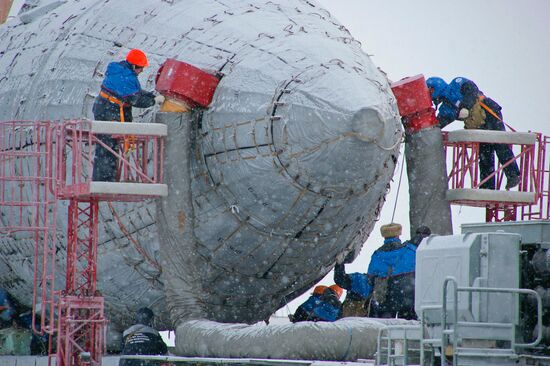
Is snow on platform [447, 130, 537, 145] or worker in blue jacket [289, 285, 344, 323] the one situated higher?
snow on platform [447, 130, 537, 145]

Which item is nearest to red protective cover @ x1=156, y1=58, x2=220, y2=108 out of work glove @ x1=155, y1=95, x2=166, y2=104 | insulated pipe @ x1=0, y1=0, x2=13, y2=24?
work glove @ x1=155, y1=95, x2=166, y2=104

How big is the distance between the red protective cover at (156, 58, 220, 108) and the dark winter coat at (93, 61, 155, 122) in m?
0.32

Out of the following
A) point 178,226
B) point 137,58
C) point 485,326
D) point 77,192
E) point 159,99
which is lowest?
point 485,326

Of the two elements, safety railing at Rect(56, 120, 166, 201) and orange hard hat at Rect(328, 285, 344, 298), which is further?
orange hard hat at Rect(328, 285, 344, 298)

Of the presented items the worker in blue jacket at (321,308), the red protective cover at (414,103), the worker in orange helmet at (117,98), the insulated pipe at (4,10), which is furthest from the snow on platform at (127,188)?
the insulated pipe at (4,10)

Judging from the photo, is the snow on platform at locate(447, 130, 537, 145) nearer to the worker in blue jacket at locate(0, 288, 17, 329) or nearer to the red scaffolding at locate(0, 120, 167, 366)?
the red scaffolding at locate(0, 120, 167, 366)

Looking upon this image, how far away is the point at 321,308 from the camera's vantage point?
72.1ft

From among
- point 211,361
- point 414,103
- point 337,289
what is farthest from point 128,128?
point 337,289

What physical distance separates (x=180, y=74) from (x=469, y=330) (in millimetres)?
6658

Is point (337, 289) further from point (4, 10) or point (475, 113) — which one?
point (4, 10)

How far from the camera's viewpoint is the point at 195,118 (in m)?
19.9

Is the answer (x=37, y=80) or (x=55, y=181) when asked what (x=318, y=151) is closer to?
(x=55, y=181)

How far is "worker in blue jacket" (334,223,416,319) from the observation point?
20297mm

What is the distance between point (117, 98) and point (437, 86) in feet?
19.8
